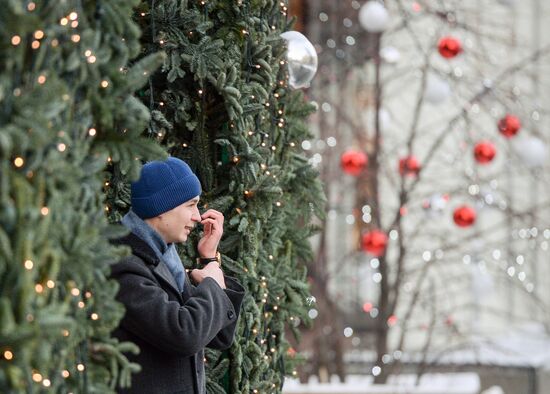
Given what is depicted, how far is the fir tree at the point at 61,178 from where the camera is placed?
2.55 m

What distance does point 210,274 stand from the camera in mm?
3660

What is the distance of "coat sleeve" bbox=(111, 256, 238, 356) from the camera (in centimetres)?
331

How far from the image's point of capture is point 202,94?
4.58 m

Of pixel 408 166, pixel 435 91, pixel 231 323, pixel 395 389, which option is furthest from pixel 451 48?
pixel 231 323

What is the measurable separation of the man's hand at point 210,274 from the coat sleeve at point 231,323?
0.05 metres

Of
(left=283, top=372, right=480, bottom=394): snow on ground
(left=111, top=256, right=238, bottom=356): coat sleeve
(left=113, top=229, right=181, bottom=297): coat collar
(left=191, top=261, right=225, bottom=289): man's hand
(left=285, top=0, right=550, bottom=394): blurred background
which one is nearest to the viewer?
(left=111, top=256, right=238, bottom=356): coat sleeve

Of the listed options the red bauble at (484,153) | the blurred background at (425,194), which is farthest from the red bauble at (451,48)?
the red bauble at (484,153)

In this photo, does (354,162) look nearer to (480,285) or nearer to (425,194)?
(480,285)

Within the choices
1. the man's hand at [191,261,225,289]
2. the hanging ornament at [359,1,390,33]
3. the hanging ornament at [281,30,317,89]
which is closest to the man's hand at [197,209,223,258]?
the man's hand at [191,261,225,289]

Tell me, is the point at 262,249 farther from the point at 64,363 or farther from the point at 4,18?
the point at 4,18

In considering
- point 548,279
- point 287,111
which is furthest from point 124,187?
point 548,279

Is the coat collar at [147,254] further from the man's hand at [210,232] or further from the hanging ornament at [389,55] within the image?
the hanging ornament at [389,55]

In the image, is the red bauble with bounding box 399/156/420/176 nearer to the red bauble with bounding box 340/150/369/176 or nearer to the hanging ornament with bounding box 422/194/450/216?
the hanging ornament with bounding box 422/194/450/216

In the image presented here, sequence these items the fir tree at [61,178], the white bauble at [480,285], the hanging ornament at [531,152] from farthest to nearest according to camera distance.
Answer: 1. the white bauble at [480,285]
2. the hanging ornament at [531,152]
3. the fir tree at [61,178]
